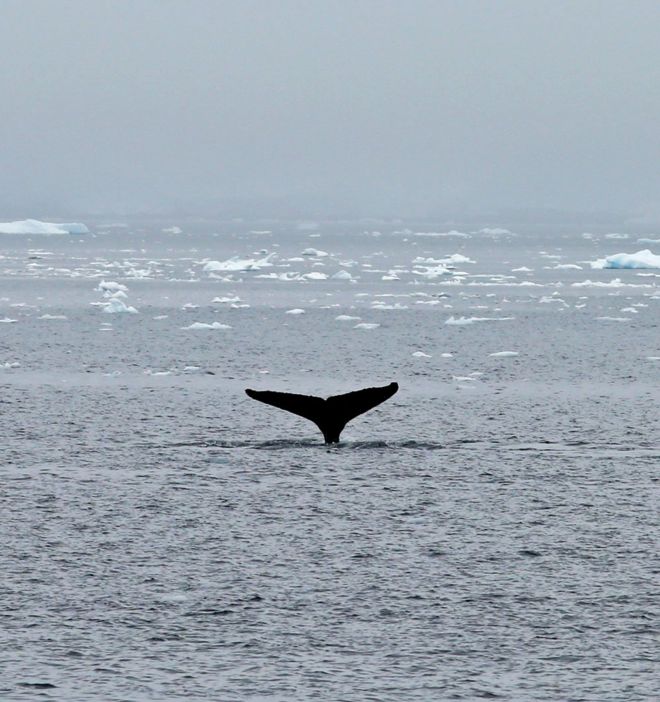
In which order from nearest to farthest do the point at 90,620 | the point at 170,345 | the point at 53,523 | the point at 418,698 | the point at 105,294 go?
the point at 418,698 < the point at 90,620 < the point at 53,523 < the point at 170,345 < the point at 105,294

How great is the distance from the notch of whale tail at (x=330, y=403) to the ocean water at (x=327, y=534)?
0.46 metres

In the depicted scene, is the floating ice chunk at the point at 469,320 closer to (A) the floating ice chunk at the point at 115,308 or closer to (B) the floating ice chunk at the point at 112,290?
(A) the floating ice chunk at the point at 115,308

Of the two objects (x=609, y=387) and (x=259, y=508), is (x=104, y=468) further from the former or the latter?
(x=609, y=387)

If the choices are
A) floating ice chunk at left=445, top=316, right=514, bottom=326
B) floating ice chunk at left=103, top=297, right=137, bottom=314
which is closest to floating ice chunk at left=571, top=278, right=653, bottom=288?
floating ice chunk at left=445, top=316, right=514, bottom=326

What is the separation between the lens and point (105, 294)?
55.1 m

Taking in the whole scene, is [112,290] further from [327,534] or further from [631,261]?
[327,534]

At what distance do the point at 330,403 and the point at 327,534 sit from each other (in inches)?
155

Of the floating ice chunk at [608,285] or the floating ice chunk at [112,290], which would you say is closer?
the floating ice chunk at [112,290]

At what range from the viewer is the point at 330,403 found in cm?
1452

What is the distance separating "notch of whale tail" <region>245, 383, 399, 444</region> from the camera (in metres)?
13.9

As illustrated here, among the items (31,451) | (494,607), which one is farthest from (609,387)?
(494,607)

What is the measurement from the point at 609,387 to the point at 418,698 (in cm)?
1667

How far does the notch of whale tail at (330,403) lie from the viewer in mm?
13891

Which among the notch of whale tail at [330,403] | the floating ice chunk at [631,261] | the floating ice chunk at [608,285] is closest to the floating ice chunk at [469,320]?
the floating ice chunk at [608,285]
